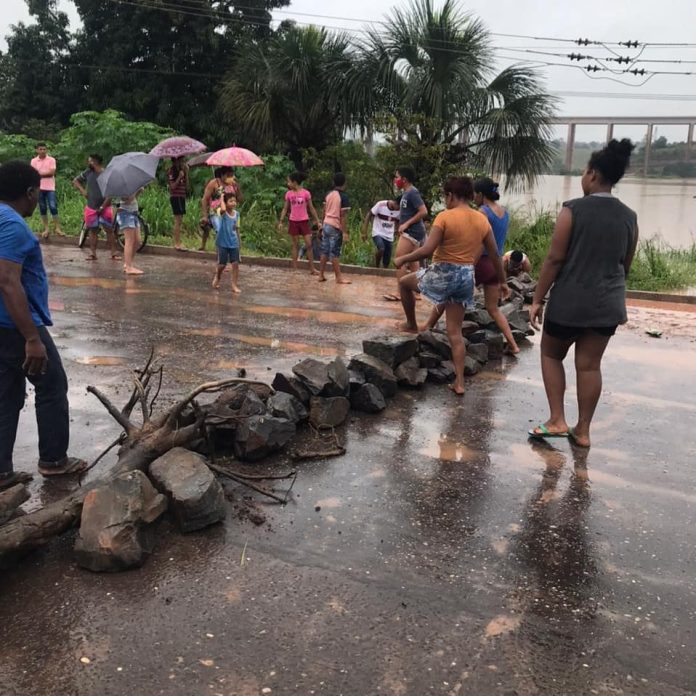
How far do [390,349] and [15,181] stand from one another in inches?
118

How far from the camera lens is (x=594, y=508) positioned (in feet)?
13.0

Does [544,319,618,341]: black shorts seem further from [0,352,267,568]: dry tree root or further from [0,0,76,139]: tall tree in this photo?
[0,0,76,139]: tall tree

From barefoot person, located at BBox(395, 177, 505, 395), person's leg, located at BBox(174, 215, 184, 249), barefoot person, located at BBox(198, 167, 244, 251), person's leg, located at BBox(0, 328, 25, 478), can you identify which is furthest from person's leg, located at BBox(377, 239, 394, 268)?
person's leg, located at BBox(0, 328, 25, 478)

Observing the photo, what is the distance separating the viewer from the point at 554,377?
4.86 m

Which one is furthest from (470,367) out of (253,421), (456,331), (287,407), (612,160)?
(253,421)

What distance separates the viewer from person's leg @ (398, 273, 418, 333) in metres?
7.22

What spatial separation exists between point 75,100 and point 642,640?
26.6 metres

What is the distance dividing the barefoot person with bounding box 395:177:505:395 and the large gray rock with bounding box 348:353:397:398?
608 mm

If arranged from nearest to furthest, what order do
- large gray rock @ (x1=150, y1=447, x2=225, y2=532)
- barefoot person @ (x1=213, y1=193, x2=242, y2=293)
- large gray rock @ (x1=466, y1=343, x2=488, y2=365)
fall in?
large gray rock @ (x1=150, y1=447, x2=225, y2=532)
large gray rock @ (x1=466, y1=343, x2=488, y2=365)
barefoot person @ (x1=213, y1=193, x2=242, y2=293)

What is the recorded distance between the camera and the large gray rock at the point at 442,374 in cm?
609

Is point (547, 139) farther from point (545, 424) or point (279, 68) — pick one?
point (545, 424)

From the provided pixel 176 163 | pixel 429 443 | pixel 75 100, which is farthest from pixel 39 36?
pixel 429 443

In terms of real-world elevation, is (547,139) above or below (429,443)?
above

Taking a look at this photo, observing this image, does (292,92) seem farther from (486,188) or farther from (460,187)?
(460,187)
